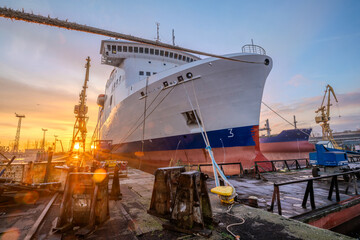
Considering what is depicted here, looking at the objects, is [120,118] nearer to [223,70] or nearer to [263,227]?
[223,70]

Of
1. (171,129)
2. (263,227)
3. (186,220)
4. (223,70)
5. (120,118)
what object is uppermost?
(223,70)

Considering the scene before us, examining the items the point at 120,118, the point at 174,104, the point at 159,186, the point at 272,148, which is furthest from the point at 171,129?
the point at 272,148

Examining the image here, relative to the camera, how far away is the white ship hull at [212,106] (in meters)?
10.9

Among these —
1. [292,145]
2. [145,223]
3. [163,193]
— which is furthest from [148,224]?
[292,145]

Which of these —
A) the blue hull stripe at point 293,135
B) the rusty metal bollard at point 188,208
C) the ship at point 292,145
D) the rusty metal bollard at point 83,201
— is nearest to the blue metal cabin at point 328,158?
the rusty metal bollard at point 188,208

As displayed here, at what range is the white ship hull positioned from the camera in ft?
35.6

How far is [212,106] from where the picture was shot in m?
11.5

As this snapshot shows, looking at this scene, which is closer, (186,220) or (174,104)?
(186,220)

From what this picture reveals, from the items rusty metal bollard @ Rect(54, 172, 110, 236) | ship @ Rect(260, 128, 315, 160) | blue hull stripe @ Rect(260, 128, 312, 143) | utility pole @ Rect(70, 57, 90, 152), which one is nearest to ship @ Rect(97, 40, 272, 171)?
rusty metal bollard @ Rect(54, 172, 110, 236)

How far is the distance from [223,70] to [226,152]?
19.0 ft

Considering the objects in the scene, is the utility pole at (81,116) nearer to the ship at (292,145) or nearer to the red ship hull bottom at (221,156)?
the red ship hull bottom at (221,156)

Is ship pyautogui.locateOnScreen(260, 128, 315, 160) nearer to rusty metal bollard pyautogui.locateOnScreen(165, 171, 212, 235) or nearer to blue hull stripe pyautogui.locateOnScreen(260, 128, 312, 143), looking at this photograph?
blue hull stripe pyautogui.locateOnScreen(260, 128, 312, 143)

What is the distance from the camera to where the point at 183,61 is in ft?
65.9

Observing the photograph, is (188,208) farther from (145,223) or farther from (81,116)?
(81,116)
